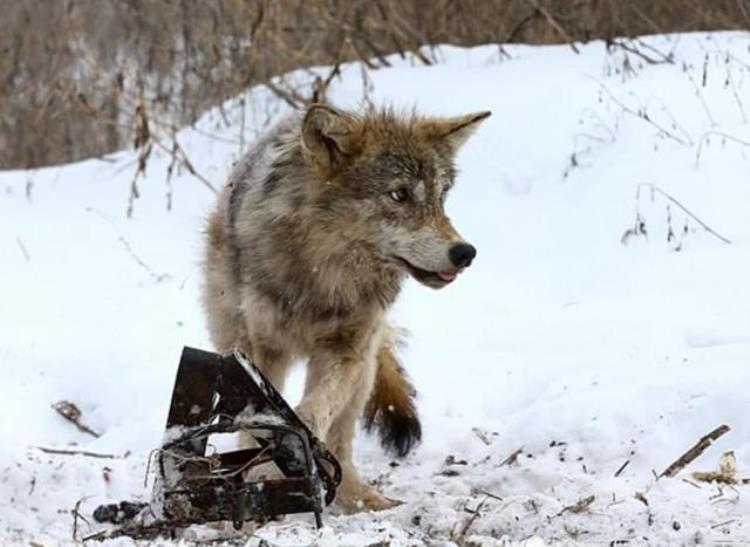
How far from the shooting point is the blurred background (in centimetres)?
1187

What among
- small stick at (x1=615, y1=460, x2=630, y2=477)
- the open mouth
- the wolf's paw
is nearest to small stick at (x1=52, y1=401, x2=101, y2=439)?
the wolf's paw

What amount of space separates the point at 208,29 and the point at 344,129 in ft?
24.8

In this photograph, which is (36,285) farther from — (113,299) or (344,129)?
(344,129)

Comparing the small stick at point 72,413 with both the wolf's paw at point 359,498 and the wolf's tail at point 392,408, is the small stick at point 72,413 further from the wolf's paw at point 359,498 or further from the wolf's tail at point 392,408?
the wolf's paw at point 359,498

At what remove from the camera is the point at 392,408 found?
5758mm

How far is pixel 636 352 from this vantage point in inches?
262

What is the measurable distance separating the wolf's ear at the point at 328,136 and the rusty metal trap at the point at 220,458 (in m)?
1.41

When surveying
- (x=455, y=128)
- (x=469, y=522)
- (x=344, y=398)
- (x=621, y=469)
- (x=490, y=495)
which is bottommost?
(x=469, y=522)

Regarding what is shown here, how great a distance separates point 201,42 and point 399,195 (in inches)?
306

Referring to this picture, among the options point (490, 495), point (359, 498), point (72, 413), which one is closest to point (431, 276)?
point (490, 495)

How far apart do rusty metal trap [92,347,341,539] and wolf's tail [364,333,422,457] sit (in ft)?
5.79

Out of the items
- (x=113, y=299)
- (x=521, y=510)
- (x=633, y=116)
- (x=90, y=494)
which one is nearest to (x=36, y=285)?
(x=113, y=299)

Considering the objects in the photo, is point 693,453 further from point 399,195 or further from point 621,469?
point 399,195

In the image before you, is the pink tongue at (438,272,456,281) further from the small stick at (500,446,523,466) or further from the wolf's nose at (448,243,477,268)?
the small stick at (500,446,523,466)
